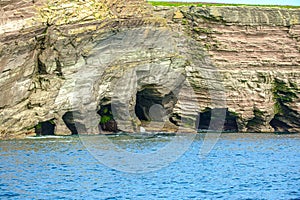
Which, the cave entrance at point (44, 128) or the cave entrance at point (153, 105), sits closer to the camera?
the cave entrance at point (44, 128)

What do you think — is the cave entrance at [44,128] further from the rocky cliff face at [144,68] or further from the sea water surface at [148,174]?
the sea water surface at [148,174]

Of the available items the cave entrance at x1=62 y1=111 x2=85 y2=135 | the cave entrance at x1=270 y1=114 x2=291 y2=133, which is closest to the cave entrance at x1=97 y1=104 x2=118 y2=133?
the cave entrance at x1=62 y1=111 x2=85 y2=135

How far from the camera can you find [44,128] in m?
56.1

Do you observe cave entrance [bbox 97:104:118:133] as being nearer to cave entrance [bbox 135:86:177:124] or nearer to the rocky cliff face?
the rocky cliff face

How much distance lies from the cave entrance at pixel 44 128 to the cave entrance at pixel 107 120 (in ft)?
13.8

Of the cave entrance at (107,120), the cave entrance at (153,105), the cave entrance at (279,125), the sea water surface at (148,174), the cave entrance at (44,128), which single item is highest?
the cave entrance at (279,125)

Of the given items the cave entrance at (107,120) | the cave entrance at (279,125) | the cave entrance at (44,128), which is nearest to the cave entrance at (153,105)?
the cave entrance at (107,120)

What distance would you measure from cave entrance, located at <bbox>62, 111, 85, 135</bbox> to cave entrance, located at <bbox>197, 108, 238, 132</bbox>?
39.7 ft

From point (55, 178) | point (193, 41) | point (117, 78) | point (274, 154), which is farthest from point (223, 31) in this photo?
point (55, 178)

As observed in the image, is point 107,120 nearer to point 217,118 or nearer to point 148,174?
point 217,118

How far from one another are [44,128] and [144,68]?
9.59 metres

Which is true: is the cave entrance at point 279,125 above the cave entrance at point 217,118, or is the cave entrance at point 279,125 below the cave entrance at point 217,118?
above

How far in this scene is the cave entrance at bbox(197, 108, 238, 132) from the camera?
6244cm

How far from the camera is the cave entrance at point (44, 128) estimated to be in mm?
54719
